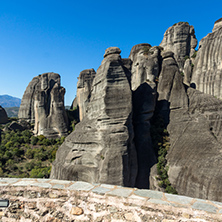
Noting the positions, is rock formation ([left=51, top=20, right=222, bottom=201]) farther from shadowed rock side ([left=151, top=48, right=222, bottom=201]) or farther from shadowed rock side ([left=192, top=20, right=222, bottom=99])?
shadowed rock side ([left=192, top=20, right=222, bottom=99])

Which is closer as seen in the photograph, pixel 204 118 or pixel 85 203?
pixel 85 203

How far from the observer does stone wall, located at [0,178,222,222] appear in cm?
292

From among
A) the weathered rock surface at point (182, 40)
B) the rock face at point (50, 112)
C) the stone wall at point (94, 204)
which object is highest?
the weathered rock surface at point (182, 40)

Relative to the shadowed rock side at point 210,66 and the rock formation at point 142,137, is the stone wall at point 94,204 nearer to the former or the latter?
the rock formation at point 142,137

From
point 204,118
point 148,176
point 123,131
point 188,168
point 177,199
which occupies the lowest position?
point 148,176

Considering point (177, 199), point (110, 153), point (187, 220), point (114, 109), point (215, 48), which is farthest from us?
point (215, 48)

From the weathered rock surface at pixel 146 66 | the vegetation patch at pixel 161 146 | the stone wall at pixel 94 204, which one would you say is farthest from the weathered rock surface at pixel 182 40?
the stone wall at pixel 94 204

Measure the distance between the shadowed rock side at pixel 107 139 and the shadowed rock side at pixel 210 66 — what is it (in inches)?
462

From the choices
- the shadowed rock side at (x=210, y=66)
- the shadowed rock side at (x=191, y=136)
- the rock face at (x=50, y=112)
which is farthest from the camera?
the rock face at (x=50, y=112)

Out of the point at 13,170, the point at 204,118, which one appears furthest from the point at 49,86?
the point at 204,118

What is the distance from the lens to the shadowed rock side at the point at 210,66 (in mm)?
17261

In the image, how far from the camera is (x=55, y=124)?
25.9 m

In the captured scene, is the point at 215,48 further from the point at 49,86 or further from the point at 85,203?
the point at 49,86

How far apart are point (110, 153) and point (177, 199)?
6137 mm
